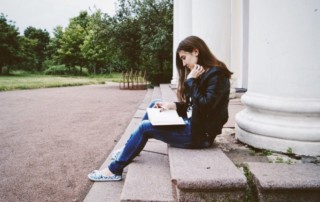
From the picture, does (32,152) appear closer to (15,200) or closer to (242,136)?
(15,200)

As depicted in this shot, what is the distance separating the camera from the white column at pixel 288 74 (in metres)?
2.69

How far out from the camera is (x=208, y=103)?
269cm

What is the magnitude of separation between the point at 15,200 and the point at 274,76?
2609mm

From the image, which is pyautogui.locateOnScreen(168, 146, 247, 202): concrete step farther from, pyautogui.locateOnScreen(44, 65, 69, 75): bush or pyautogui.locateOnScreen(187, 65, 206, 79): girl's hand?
pyautogui.locateOnScreen(44, 65, 69, 75): bush

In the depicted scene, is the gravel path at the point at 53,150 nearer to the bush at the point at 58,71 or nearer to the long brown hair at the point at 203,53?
the long brown hair at the point at 203,53

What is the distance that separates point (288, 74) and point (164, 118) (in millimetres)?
1193

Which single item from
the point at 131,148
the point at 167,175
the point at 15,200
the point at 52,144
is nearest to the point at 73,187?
the point at 15,200

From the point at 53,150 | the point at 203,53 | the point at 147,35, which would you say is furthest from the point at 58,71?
the point at 203,53

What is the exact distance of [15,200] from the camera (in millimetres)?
2771

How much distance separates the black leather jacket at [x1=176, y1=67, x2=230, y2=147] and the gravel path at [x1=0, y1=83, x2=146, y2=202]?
1.23m

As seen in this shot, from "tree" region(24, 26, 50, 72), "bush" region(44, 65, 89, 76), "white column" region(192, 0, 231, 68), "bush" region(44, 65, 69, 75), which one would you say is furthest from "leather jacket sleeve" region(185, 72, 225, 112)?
"tree" region(24, 26, 50, 72)

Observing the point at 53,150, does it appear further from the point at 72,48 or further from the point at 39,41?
the point at 39,41

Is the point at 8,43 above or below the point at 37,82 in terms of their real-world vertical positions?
above

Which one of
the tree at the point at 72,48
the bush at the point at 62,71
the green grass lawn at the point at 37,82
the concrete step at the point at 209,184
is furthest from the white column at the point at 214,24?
the bush at the point at 62,71
